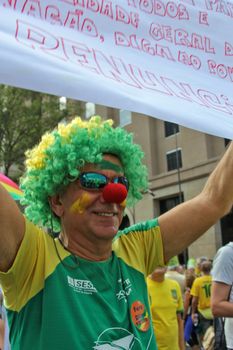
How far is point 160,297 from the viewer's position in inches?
199

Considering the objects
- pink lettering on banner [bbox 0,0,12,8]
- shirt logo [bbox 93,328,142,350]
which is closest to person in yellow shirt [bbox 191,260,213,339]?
shirt logo [bbox 93,328,142,350]

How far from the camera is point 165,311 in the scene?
4.97 m

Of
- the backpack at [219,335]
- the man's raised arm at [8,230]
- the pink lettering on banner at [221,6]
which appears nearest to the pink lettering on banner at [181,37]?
the pink lettering on banner at [221,6]

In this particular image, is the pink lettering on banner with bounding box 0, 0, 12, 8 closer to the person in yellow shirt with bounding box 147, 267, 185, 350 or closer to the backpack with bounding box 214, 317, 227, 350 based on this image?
the backpack with bounding box 214, 317, 227, 350

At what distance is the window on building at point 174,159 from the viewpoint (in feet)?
77.7

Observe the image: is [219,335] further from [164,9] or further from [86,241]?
[164,9]

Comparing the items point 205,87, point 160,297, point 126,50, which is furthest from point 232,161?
point 160,297

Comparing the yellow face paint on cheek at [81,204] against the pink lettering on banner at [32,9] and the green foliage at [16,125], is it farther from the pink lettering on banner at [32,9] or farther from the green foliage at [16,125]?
the green foliage at [16,125]

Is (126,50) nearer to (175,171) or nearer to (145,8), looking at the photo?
(145,8)

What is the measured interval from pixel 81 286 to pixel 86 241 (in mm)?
217

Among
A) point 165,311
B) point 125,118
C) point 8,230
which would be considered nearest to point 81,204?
point 8,230

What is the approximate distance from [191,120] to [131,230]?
644 millimetres

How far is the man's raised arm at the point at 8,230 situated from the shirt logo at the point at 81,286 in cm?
23

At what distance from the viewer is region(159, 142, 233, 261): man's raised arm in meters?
2.09
